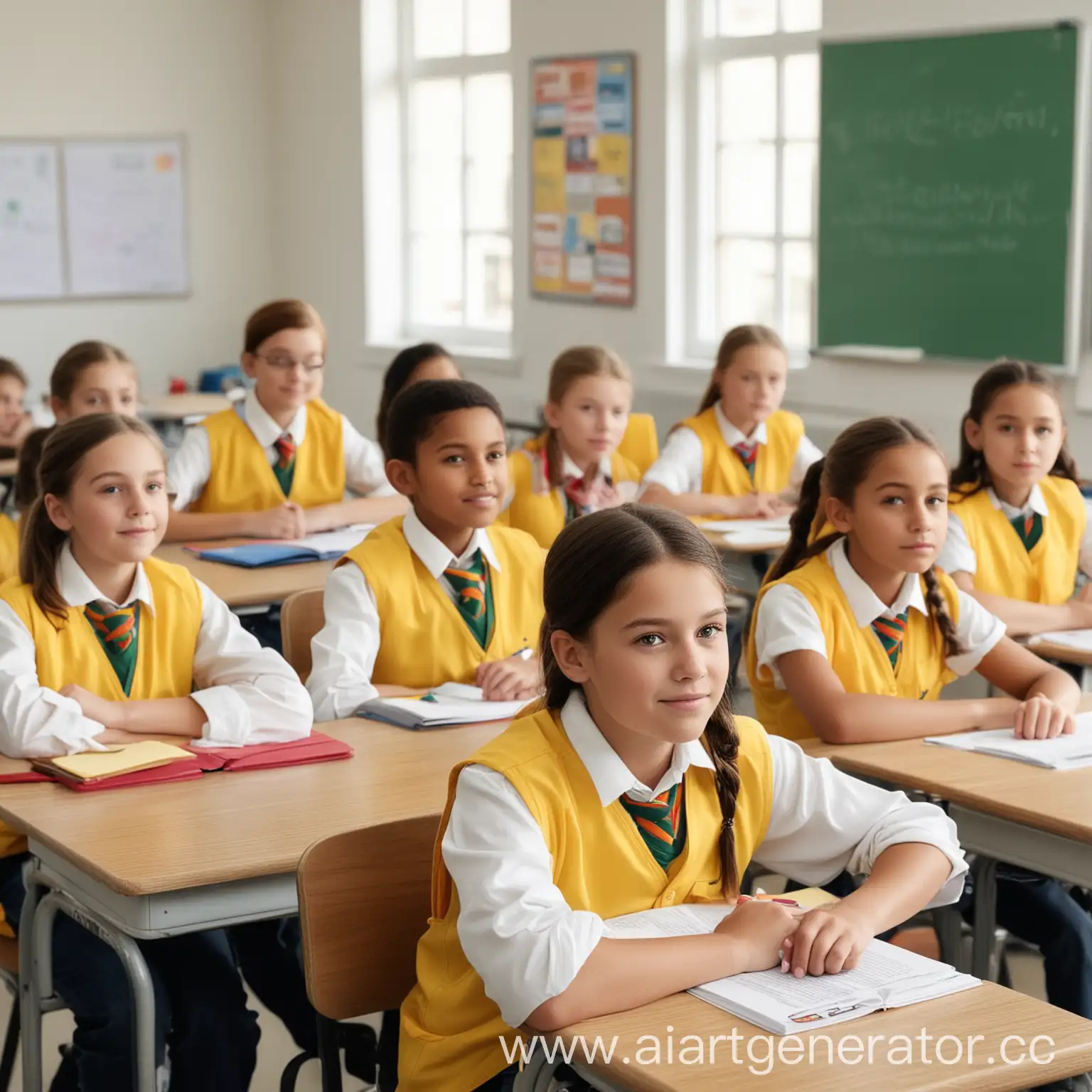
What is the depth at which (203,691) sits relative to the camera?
8.00 feet

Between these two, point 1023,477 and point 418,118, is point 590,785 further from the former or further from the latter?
point 418,118

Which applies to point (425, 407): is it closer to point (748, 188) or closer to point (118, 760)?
point (118, 760)

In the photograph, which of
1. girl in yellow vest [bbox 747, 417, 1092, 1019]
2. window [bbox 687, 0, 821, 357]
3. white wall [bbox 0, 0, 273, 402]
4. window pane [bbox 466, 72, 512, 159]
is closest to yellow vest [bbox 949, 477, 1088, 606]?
girl in yellow vest [bbox 747, 417, 1092, 1019]

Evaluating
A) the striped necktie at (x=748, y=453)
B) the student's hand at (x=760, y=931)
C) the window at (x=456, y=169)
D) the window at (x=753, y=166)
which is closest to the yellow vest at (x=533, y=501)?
the striped necktie at (x=748, y=453)

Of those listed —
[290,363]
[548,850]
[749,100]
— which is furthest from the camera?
[749,100]

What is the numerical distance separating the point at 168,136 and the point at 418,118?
1.26 meters

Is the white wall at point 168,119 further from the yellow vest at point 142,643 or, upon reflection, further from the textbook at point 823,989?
the textbook at point 823,989

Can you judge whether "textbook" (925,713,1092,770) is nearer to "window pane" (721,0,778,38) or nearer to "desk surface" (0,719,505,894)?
"desk surface" (0,719,505,894)

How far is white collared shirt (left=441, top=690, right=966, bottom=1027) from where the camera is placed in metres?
1.47

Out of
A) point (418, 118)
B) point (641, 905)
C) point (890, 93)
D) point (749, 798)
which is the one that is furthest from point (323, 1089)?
point (418, 118)

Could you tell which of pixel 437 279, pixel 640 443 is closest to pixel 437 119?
pixel 437 279

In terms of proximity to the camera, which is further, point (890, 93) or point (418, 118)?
point (418, 118)

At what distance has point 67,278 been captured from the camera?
26.5 ft

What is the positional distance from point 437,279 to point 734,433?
11.5ft
